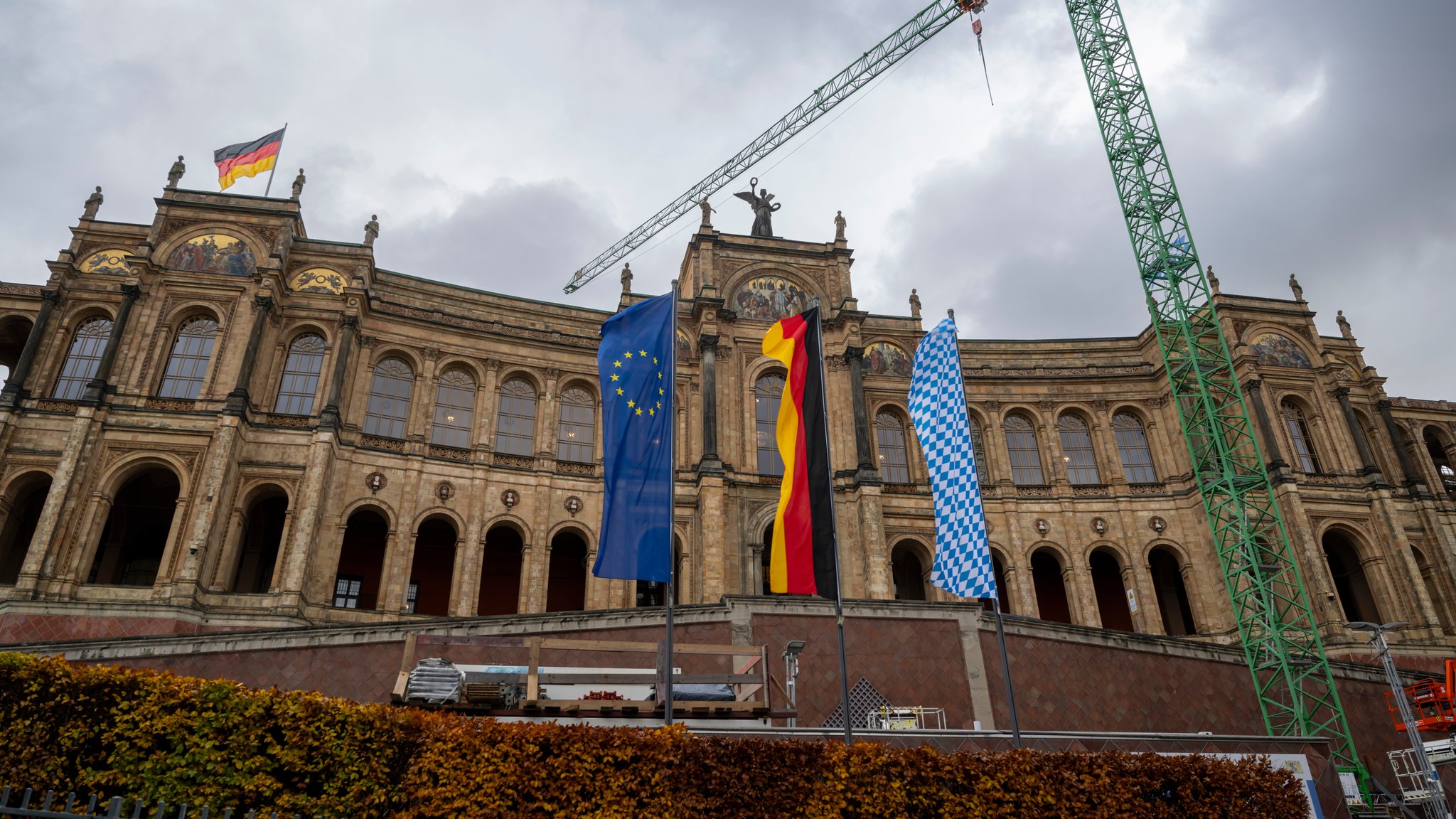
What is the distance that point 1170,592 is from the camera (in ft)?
142

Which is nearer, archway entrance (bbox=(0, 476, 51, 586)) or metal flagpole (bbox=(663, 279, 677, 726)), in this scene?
metal flagpole (bbox=(663, 279, 677, 726))

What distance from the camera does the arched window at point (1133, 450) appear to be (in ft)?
141

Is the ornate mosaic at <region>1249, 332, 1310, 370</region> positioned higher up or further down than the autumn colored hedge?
higher up

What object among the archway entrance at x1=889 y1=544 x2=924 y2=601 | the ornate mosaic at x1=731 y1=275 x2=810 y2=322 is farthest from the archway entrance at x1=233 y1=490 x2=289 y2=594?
the archway entrance at x1=889 y1=544 x2=924 y2=601

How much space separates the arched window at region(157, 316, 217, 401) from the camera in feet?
109

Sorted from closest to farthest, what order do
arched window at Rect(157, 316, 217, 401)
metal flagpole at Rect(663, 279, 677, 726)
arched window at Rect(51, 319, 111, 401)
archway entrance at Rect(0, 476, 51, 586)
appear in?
1. metal flagpole at Rect(663, 279, 677, 726)
2. archway entrance at Rect(0, 476, 51, 586)
3. arched window at Rect(51, 319, 111, 401)
4. arched window at Rect(157, 316, 217, 401)

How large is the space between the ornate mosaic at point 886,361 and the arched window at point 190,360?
2852cm

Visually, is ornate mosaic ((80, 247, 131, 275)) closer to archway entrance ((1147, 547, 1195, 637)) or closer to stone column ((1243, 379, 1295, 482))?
archway entrance ((1147, 547, 1195, 637))

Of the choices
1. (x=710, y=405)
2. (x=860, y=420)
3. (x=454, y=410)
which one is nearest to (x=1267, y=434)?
(x=860, y=420)

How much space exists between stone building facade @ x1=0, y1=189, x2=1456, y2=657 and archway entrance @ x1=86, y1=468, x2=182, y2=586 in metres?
0.12

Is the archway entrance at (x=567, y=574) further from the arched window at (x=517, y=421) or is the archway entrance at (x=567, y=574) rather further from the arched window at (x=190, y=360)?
the arched window at (x=190, y=360)

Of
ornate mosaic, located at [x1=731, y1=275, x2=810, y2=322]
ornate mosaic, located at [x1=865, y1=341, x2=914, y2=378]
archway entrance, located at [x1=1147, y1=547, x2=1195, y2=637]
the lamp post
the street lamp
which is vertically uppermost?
ornate mosaic, located at [x1=731, y1=275, x2=810, y2=322]

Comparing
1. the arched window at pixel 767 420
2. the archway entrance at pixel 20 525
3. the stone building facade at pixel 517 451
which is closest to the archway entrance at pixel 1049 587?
the stone building facade at pixel 517 451

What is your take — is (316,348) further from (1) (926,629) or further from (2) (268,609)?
(1) (926,629)
